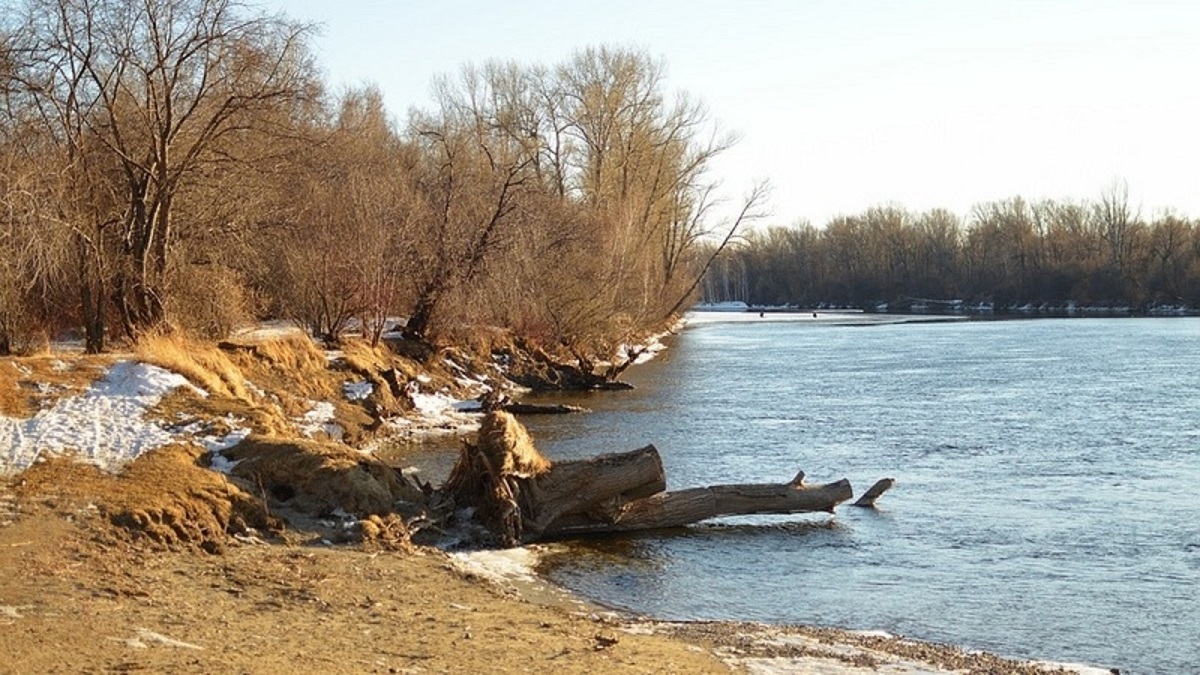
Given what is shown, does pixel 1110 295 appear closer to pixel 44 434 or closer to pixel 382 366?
pixel 382 366

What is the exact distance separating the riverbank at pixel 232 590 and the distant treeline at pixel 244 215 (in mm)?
5281

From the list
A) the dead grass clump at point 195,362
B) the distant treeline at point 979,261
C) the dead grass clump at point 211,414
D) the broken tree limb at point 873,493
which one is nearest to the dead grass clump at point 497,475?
the dead grass clump at point 211,414

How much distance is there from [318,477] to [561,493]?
330 cm

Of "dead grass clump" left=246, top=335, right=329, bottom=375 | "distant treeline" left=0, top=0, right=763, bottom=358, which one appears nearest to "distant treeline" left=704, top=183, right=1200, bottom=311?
"distant treeline" left=0, top=0, right=763, bottom=358

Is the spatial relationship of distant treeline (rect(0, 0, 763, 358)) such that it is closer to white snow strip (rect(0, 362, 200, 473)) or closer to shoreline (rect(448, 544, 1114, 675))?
white snow strip (rect(0, 362, 200, 473))

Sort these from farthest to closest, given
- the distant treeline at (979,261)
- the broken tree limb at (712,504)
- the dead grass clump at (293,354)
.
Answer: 1. the distant treeline at (979,261)
2. the dead grass clump at (293,354)
3. the broken tree limb at (712,504)

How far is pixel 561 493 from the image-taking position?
16.6 metres

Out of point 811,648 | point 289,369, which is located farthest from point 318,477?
point 289,369

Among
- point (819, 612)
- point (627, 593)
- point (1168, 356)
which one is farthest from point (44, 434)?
point (1168, 356)

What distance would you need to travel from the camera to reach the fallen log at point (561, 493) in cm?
1631

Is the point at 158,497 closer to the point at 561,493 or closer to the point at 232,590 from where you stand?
the point at 232,590

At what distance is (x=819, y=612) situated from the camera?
13.0 meters

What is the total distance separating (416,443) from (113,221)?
8.57 m

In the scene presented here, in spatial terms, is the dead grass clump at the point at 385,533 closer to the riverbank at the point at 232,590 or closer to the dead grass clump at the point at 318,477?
the riverbank at the point at 232,590
